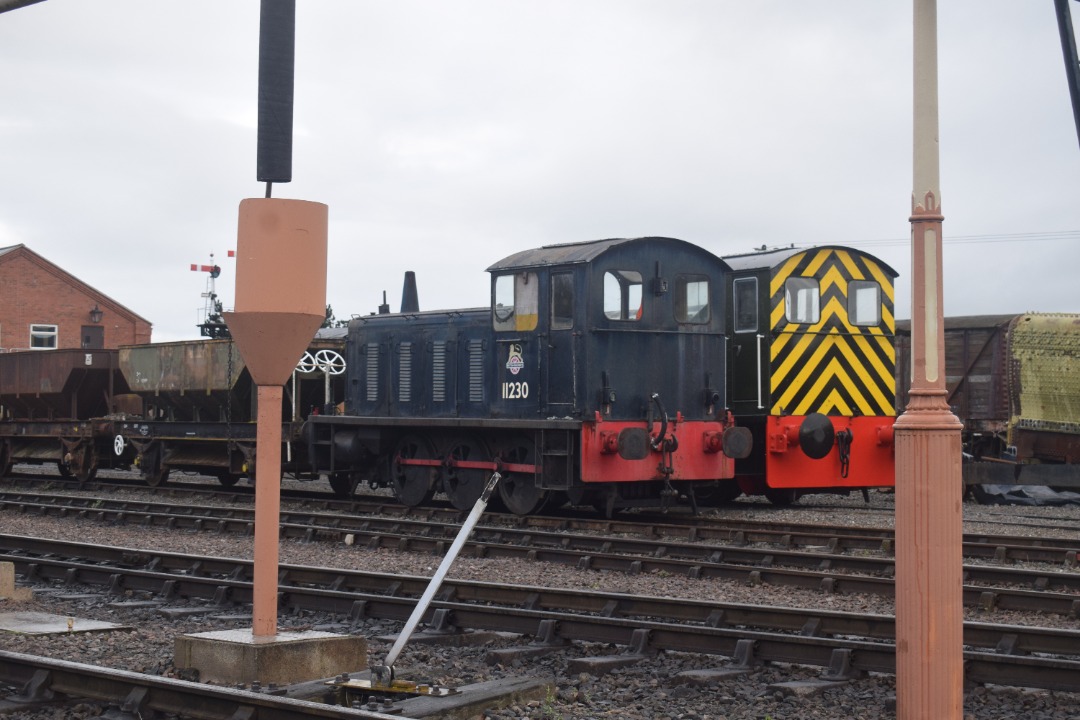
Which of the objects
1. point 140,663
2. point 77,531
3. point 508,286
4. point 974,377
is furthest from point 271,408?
point 974,377

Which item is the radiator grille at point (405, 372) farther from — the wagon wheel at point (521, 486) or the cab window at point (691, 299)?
the cab window at point (691, 299)

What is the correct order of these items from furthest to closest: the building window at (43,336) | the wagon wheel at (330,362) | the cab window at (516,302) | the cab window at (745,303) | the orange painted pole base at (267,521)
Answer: the building window at (43,336) → the wagon wheel at (330,362) → the cab window at (745,303) → the cab window at (516,302) → the orange painted pole base at (267,521)

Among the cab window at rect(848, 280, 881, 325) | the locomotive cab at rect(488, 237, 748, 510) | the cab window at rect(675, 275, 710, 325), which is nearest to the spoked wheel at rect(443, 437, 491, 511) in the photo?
the locomotive cab at rect(488, 237, 748, 510)

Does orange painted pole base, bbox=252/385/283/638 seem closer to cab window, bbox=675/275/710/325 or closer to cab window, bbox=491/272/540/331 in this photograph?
cab window, bbox=491/272/540/331

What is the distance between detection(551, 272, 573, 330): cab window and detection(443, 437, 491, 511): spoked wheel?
6.98 feet

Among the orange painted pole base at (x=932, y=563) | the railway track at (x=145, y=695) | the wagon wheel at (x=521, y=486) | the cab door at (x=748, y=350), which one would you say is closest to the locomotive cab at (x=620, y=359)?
the wagon wheel at (x=521, y=486)

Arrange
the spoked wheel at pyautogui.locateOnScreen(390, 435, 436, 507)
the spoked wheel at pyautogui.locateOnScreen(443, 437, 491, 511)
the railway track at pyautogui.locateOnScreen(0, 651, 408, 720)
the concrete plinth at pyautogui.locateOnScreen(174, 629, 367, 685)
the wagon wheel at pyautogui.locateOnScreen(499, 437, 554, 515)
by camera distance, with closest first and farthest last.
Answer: the railway track at pyautogui.locateOnScreen(0, 651, 408, 720) → the concrete plinth at pyautogui.locateOnScreen(174, 629, 367, 685) → the wagon wheel at pyautogui.locateOnScreen(499, 437, 554, 515) → the spoked wheel at pyautogui.locateOnScreen(443, 437, 491, 511) → the spoked wheel at pyautogui.locateOnScreen(390, 435, 436, 507)

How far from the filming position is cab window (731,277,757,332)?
1605 cm

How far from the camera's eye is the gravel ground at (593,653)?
6.20m

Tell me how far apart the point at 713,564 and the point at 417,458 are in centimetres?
671

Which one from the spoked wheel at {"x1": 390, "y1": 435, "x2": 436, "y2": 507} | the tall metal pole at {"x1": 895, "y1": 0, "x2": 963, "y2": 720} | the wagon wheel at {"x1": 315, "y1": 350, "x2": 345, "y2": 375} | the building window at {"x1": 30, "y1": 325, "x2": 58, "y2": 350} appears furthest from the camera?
the building window at {"x1": 30, "y1": 325, "x2": 58, "y2": 350}

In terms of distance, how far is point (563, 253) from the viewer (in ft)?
48.3

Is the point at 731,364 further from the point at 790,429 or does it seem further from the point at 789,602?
the point at 789,602

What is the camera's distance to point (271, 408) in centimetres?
701
